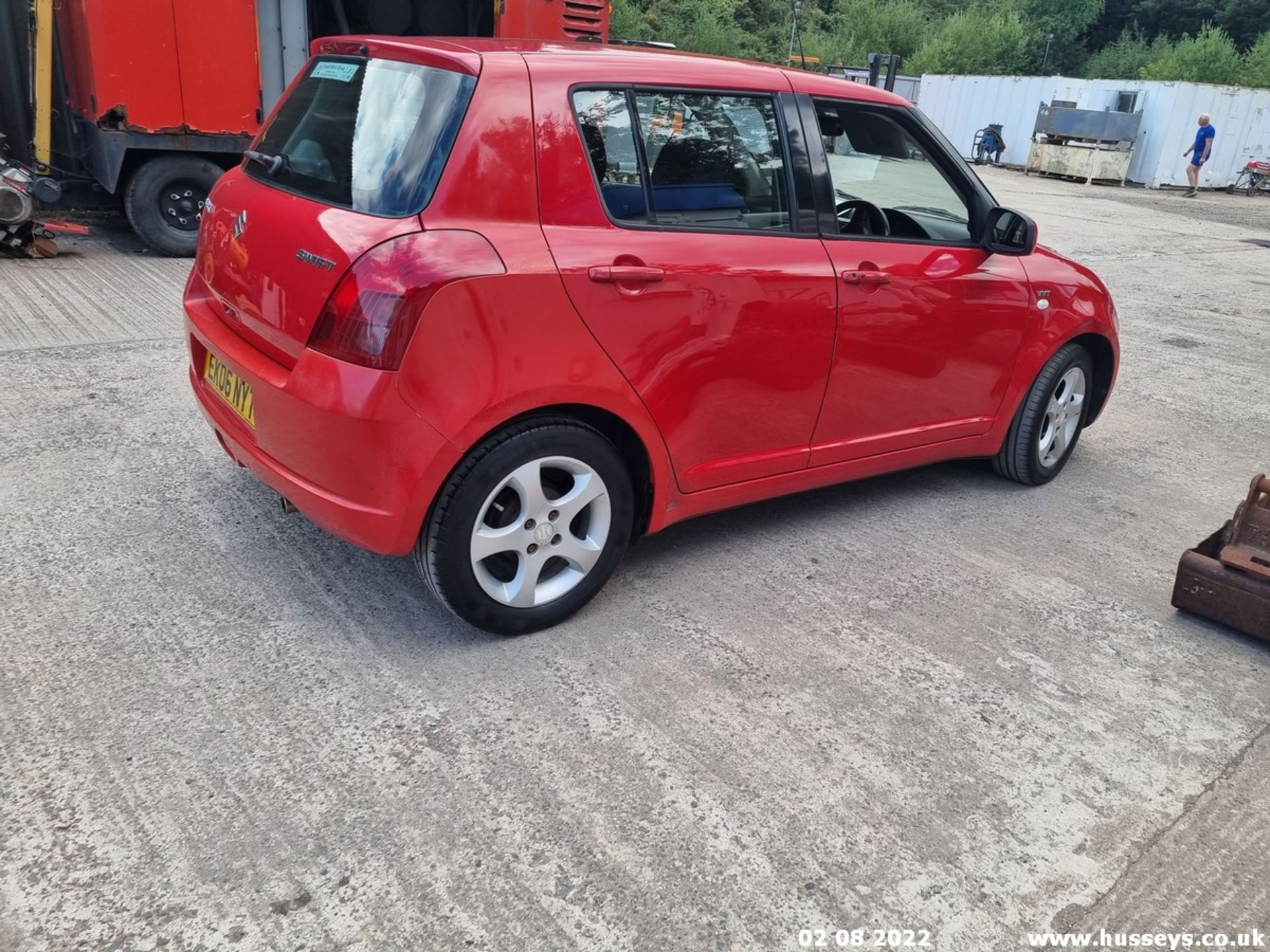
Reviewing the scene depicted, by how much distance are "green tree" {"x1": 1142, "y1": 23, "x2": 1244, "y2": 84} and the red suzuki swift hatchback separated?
42118 millimetres

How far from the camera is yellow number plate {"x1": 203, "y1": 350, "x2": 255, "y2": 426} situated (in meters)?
3.11

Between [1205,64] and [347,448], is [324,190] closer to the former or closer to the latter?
[347,448]

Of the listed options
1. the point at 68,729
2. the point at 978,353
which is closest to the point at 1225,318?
the point at 978,353

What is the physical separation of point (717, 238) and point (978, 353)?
150 centimetres

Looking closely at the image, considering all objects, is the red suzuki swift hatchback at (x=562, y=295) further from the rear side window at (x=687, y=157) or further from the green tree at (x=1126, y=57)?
the green tree at (x=1126, y=57)

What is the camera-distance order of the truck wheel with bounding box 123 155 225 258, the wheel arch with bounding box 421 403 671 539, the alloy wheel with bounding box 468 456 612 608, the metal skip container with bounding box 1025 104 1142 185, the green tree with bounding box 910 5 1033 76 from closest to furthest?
the wheel arch with bounding box 421 403 671 539 → the alloy wheel with bounding box 468 456 612 608 → the truck wheel with bounding box 123 155 225 258 → the metal skip container with bounding box 1025 104 1142 185 → the green tree with bounding box 910 5 1033 76

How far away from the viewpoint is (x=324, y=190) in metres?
3.04

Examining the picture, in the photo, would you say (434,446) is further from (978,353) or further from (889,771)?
(978,353)

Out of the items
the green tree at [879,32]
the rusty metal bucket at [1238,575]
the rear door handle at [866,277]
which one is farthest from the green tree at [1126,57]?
the rear door handle at [866,277]

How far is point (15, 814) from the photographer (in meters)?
2.34

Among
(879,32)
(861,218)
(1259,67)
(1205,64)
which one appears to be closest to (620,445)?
(861,218)

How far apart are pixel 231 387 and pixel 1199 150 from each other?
2680 centimetres

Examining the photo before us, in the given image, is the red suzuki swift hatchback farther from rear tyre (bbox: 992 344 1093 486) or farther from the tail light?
rear tyre (bbox: 992 344 1093 486)
